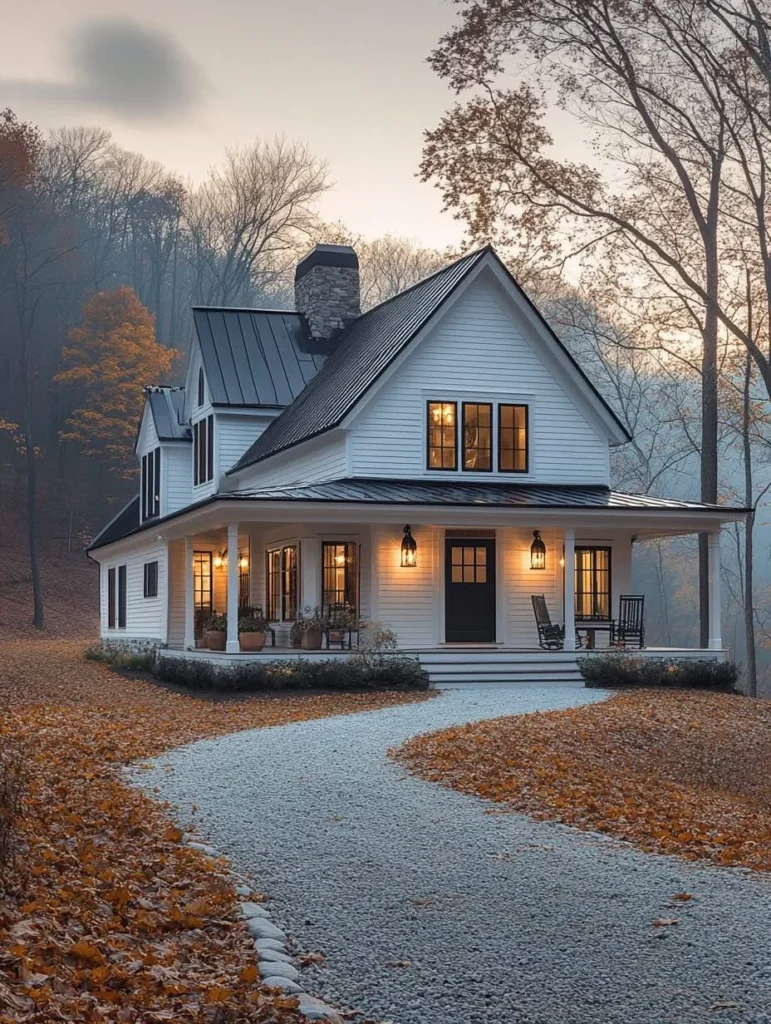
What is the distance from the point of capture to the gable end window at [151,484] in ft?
98.9

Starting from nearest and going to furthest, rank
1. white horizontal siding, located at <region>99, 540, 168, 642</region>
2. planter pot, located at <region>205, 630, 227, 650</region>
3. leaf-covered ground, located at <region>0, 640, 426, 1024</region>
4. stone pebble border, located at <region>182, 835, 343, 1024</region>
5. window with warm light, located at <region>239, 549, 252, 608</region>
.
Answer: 1. leaf-covered ground, located at <region>0, 640, 426, 1024</region>
2. stone pebble border, located at <region>182, 835, 343, 1024</region>
3. planter pot, located at <region>205, 630, 227, 650</region>
4. window with warm light, located at <region>239, 549, 252, 608</region>
5. white horizontal siding, located at <region>99, 540, 168, 642</region>

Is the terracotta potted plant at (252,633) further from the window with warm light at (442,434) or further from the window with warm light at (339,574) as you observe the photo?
the window with warm light at (442,434)

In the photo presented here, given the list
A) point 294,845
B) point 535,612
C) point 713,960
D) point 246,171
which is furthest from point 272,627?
point 246,171

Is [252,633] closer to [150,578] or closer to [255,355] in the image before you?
[150,578]

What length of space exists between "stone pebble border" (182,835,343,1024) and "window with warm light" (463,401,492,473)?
16772 mm

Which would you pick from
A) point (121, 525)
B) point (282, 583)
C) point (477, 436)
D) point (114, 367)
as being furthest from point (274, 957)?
point (114, 367)

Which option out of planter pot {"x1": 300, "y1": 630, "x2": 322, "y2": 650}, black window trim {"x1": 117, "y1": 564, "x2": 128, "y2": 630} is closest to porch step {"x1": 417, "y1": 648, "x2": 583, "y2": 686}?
planter pot {"x1": 300, "y1": 630, "x2": 322, "y2": 650}

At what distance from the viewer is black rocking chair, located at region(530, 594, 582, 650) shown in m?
21.4

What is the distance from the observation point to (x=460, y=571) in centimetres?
2214

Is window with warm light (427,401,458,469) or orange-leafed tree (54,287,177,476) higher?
orange-leafed tree (54,287,177,476)

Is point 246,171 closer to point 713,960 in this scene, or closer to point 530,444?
point 530,444

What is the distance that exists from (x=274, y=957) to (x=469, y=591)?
17.0 metres

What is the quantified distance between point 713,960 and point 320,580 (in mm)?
16665

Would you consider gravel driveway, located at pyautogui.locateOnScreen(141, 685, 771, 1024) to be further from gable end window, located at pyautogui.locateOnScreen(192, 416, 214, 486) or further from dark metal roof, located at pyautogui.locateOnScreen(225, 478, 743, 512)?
gable end window, located at pyautogui.locateOnScreen(192, 416, 214, 486)
